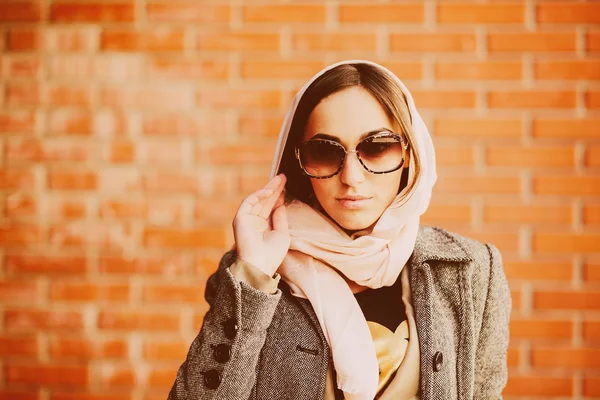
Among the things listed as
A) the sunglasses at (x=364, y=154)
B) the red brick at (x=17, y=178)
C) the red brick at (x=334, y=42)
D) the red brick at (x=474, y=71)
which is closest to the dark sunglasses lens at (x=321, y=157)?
the sunglasses at (x=364, y=154)

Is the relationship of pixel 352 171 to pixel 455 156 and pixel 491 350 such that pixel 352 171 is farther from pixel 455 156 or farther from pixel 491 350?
pixel 455 156

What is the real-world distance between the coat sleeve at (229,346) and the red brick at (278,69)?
114 cm

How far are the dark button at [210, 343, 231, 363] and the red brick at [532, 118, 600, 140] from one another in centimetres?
167

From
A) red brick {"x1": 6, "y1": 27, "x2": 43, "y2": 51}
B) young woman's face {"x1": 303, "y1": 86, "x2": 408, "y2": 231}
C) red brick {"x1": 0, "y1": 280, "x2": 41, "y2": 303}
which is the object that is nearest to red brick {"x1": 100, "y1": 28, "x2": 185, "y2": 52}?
red brick {"x1": 6, "y1": 27, "x2": 43, "y2": 51}

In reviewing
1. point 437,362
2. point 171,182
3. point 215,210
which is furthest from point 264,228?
point 171,182

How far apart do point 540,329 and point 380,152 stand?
4.56ft

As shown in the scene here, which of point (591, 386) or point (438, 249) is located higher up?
point (438, 249)

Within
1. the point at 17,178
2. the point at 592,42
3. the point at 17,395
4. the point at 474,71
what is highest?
the point at 592,42

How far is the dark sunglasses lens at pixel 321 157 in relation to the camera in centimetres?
135

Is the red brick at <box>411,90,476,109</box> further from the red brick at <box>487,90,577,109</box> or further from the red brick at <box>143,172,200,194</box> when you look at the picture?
the red brick at <box>143,172,200,194</box>

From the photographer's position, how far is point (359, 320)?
1.36 meters

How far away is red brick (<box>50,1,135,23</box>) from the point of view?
7.11ft

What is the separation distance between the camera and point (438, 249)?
1509 millimetres

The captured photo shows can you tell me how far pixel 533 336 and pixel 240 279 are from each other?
155 centimetres
